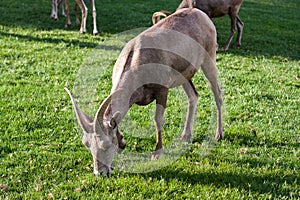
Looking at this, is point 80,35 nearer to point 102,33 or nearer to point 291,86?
point 102,33

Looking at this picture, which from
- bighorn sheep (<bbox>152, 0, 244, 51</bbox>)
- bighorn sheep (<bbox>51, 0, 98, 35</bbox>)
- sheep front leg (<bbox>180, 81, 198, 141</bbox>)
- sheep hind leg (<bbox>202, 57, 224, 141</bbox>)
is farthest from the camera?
bighorn sheep (<bbox>51, 0, 98, 35</bbox>)

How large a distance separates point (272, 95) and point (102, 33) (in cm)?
542

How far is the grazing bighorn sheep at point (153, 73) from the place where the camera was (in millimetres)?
4227

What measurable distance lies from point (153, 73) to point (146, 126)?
1604 millimetres

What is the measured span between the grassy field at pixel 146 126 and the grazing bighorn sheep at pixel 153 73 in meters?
0.42

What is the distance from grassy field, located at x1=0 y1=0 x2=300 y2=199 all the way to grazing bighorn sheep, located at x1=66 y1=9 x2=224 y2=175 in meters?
0.42

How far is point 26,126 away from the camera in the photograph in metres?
6.05

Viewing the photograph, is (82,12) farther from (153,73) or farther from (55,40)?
(153,73)

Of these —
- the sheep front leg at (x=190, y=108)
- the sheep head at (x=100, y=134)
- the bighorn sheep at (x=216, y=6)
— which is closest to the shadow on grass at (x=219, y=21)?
the bighorn sheep at (x=216, y=6)

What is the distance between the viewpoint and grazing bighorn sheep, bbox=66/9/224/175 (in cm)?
423

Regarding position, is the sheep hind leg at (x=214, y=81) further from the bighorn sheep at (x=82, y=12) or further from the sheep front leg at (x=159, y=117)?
the bighorn sheep at (x=82, y=12)

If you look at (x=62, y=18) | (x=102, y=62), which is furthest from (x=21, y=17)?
(x=102, y=62)

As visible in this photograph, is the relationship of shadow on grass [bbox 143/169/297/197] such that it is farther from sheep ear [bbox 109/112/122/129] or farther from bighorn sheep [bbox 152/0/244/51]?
bighorn sheep [bbox 152/0/244/51]

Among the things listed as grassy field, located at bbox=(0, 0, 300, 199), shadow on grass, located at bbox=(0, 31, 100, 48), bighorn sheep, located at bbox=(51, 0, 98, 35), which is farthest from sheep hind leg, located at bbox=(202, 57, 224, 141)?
bighorn sheep, located at bbox=(51, 0, 98, 35)
